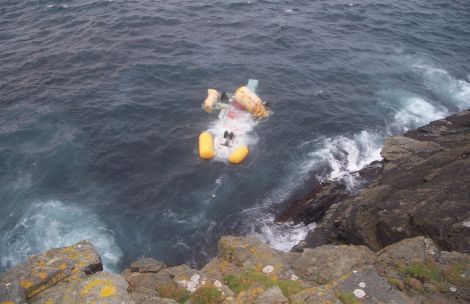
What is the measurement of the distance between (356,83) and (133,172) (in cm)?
2505

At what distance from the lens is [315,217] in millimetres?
26047

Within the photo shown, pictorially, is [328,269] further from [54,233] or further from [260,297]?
[54,233]

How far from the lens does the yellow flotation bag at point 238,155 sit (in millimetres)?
30312

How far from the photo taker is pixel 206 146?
30625 mm

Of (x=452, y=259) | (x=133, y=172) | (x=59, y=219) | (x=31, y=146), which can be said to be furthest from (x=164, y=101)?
(x=452, y=259)

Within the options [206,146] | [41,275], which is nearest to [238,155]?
[206,146]

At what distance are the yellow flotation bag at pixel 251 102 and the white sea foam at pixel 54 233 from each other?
16.0m

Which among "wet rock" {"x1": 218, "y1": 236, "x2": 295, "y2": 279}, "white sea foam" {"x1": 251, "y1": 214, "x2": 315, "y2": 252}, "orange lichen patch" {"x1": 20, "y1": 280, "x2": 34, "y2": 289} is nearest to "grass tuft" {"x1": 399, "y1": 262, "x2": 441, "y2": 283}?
"wet rock" {"x1": 218, "y1": 236, "x2": 295, "y2": 279}

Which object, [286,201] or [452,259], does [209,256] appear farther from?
[452,259]

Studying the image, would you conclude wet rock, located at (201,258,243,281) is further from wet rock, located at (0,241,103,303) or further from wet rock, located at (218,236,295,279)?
wet rock, located at (0,241,103,303)

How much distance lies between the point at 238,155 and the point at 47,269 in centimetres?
2082

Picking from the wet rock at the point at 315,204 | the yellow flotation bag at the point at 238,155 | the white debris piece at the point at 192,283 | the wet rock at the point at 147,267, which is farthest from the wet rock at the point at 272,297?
the yellow flotation bag at the point at 238,155

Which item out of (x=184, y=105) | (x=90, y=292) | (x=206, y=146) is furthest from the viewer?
(x=184, y=105)

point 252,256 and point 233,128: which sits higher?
point 252,256
